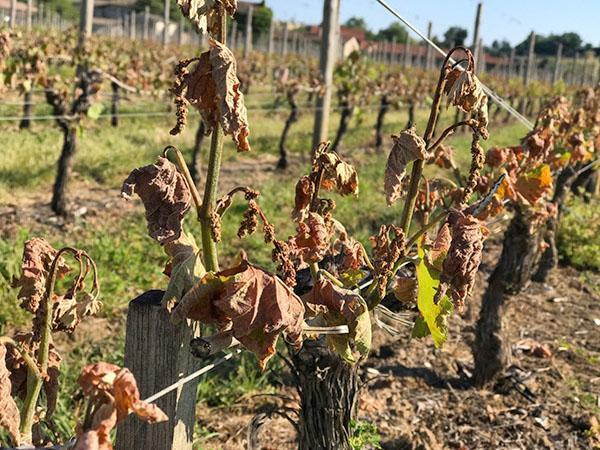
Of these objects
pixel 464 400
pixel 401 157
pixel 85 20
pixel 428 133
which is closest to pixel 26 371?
pixel 401 157

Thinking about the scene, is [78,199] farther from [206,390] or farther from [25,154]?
[206,390]

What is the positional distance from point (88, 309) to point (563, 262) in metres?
5.98

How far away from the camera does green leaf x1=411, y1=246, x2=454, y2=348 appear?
1986mm

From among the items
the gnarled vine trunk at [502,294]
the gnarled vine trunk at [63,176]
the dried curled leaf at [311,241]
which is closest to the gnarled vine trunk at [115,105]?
the gnarled vine trunk at [63,176]

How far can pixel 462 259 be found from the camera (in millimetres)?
1762

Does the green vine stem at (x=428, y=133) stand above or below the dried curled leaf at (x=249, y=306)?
above

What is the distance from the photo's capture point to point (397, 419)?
3631mm

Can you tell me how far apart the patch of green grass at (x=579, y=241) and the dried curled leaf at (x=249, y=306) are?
5.65 meters

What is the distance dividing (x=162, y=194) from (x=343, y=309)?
552 millimetres

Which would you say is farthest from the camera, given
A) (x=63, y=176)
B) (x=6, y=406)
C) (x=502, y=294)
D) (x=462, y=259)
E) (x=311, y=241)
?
(x=63, y=176)

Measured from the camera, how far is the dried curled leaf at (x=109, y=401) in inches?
49.3

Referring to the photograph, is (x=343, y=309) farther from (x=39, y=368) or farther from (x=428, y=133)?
(x=39, y=368)

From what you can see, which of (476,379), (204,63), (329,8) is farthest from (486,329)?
(329,8)

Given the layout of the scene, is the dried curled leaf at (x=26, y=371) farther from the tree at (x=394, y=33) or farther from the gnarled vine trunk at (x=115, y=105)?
the tree at (x=394, y=33)
